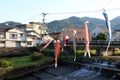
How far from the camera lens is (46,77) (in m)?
32.1

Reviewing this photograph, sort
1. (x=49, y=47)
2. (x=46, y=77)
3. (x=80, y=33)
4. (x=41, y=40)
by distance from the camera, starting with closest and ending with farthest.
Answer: (x=46, y=77), (x=49, y=47), (x=41, y=40), (x=80, y=33)

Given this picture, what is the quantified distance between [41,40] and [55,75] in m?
37.0

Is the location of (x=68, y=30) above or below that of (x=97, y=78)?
above

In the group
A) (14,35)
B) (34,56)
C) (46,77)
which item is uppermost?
(14,35)

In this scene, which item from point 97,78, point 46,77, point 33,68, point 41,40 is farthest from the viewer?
point 41,40

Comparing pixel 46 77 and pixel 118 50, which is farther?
pixel 118 50

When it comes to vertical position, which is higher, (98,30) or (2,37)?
(98,30)

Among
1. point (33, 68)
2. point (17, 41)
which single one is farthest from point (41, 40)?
point (33, 68)

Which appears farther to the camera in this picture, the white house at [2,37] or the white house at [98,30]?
the white house at [98,30]

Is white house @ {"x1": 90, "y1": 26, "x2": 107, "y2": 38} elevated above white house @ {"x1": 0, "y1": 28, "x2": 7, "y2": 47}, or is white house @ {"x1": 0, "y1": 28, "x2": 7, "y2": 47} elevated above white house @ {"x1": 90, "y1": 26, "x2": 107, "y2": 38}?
white house @ {"x1": 90, "y1": 26, "x2": 107, "y2": 38}

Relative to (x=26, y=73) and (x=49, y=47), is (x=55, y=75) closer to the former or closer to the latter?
(x=26, y=73)

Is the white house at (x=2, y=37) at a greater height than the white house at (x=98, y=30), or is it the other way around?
the white house at (x=98, y=30)

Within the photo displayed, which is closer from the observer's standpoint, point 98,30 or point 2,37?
point 2,37

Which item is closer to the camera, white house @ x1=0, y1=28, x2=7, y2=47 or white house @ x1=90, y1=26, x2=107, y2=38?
white house @ x1=0, y1=28, x2=7, y2=47
